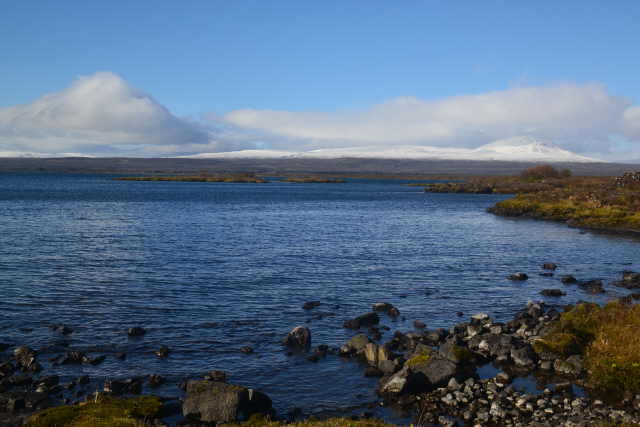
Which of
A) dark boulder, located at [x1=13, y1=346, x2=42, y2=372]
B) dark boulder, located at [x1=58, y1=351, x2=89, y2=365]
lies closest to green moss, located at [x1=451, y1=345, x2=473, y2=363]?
dark boulder, located at [x1=58, y1=351, x2=89, y2=365]

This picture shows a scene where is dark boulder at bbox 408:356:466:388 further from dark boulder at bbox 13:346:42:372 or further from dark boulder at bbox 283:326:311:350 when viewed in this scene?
dark boulder at bbox 13:346:42:372

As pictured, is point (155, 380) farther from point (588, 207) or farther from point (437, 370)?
point (588, 207)

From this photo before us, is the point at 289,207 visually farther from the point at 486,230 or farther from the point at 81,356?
the point at 81,356

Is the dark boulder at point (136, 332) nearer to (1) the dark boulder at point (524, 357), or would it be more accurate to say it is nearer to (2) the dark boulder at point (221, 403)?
(2) the dark boulder at point (221, 403)

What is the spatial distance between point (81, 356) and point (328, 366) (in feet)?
35.0

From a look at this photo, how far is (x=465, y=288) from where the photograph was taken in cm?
3809

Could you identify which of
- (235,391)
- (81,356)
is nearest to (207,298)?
(81,356)

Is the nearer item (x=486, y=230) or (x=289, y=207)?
(x=486, y=230)

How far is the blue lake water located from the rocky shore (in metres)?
0.95

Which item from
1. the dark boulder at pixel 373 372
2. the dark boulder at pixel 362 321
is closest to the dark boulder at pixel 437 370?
the dark boulder at pixel 373 372

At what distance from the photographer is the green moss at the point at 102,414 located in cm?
1560

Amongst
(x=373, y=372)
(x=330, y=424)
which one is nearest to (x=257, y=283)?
(x=373, y=372)

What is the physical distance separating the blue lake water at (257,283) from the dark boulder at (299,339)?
0.69 metres

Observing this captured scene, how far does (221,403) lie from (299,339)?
805cm
